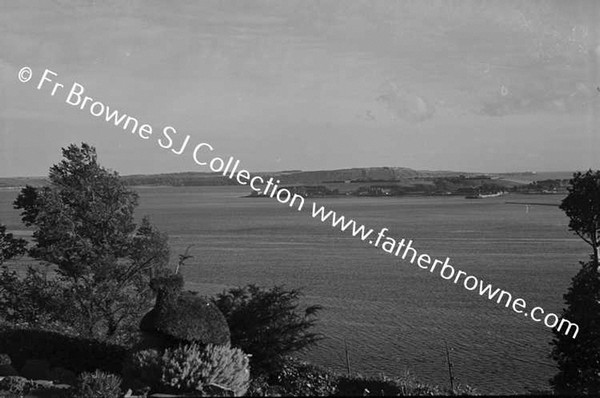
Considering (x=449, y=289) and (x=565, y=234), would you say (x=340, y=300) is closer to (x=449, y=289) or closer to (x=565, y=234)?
(x=449, y=289)

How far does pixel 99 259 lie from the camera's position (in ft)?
85.4

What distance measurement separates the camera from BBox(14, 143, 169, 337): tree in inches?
1003

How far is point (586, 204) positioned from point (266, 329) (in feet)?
38.4

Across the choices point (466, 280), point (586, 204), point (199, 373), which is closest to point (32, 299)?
point (199, 373)

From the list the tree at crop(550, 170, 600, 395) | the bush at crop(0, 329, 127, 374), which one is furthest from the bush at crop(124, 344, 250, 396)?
the tree at crop(550, 170, 600, 395)

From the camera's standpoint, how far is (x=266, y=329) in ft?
61.8

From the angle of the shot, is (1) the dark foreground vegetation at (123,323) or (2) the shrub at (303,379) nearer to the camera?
(1) the dark foreground vegetation at (123,323)

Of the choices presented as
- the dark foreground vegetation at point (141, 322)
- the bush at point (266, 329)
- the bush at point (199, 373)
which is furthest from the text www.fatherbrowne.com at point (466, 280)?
the bush at point (199, 373)

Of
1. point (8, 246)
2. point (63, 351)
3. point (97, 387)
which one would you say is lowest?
point (63, 351)

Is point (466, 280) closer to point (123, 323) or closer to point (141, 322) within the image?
point (123, 323)

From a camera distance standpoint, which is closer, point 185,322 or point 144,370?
point 144,370

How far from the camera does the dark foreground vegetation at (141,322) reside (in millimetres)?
12219

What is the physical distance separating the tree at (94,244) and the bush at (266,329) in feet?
25.3

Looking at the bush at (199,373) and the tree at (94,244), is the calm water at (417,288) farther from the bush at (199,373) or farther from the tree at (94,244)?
the bush at (199,373)
